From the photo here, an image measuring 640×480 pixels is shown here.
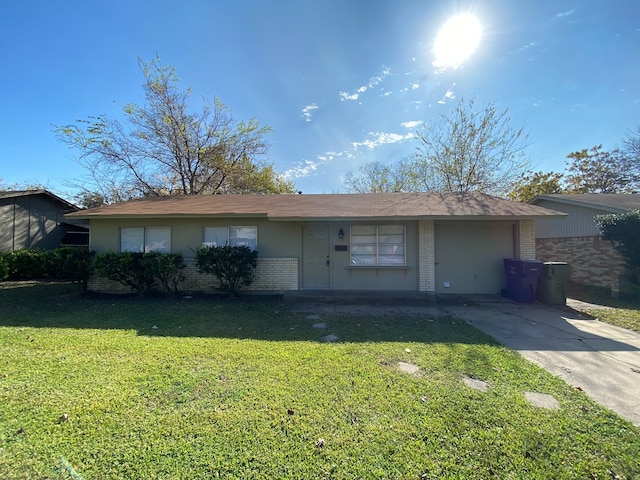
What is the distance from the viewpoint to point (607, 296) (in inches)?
388

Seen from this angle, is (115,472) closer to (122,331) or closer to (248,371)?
(248,371)

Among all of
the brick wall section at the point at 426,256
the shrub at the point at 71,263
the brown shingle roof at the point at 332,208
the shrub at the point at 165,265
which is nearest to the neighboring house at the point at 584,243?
the brown shingle roof at the point at 332,208

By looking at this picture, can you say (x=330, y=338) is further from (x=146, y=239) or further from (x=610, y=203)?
(x=610, y=203)

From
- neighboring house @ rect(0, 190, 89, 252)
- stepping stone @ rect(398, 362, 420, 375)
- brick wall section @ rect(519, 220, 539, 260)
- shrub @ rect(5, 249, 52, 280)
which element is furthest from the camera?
neighboring house @ rect(0, 190, 89, 252)

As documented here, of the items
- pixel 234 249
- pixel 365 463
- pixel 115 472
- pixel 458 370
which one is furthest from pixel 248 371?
pixel 234 249

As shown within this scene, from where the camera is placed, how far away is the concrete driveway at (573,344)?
11.6 feet

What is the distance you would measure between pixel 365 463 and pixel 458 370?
228 centimetres

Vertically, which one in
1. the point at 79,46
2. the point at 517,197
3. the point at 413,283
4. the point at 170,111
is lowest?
the point at 413,283

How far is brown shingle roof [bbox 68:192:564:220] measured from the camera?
8.43 meters

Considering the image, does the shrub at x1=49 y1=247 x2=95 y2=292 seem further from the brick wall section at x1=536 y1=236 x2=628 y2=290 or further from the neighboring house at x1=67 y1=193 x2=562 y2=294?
the brick wall section at x1=536 y1=236 x2=628 y2=290

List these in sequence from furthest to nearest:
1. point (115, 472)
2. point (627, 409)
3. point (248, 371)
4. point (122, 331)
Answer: point (122, 331) → point (248, 371) → point (627, 409) → point (115, 472)

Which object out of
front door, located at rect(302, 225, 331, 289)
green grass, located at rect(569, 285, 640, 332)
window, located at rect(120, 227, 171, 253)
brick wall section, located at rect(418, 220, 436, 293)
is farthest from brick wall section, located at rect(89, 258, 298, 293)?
green grass, located at rect(569, 285, 640, 332)

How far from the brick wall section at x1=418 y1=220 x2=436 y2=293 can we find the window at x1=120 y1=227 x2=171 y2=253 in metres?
7.91

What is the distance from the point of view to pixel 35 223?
14414 mm
